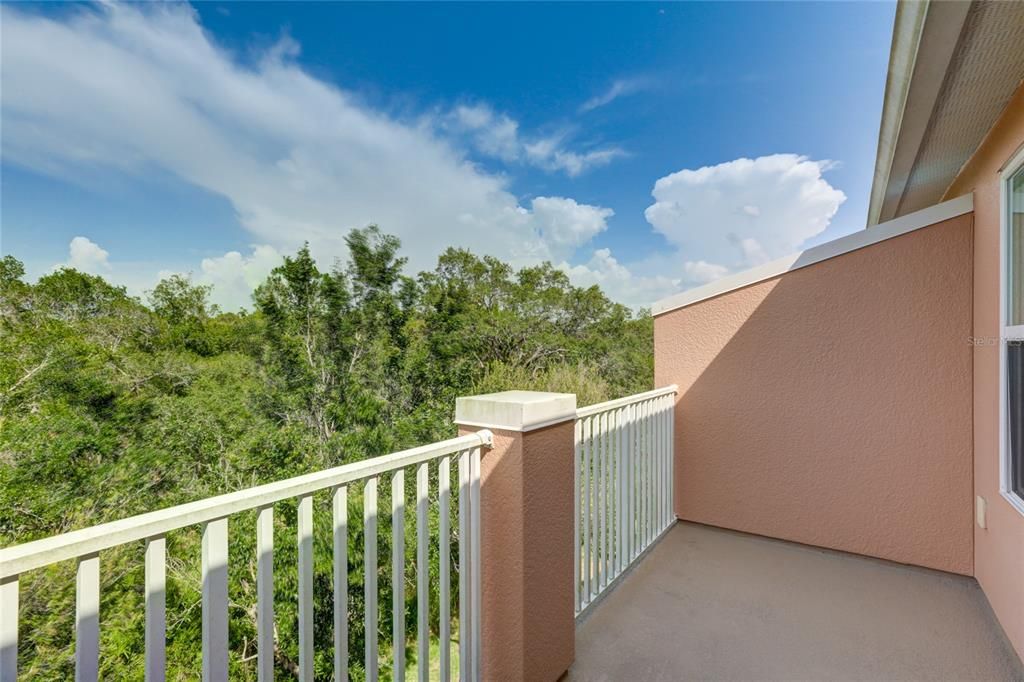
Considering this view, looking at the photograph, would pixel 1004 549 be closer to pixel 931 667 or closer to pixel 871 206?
pixel 931 667

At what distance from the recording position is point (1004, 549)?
250 centimetres

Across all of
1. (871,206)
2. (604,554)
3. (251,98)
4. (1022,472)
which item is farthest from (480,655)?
(251,98)

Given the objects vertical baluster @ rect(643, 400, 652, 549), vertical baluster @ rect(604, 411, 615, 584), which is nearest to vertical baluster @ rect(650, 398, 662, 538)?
vertical baluster @ rect(643, 400, 652, 549)

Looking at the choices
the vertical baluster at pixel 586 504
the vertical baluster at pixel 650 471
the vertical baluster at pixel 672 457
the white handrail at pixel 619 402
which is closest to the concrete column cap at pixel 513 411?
the white handrail at pixel 619 402

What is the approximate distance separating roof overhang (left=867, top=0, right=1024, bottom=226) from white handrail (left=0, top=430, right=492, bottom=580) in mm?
2605

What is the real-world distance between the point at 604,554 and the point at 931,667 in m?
1.70

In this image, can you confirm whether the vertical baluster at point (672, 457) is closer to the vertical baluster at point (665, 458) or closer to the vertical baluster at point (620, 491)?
the vertical baluster at point (665, 458)

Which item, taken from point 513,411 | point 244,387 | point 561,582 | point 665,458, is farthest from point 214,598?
point 244,387

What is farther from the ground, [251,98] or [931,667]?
[251,98]

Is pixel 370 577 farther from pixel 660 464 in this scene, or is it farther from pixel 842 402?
pixel 842 402

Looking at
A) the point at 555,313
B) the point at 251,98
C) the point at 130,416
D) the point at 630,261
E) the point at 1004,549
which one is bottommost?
the point at 130,416

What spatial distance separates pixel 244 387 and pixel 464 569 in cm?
1334

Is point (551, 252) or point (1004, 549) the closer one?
point (1004, 549)

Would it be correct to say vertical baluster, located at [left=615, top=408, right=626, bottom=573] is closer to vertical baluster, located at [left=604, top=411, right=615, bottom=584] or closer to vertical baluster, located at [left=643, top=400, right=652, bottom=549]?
vertical baluster, located at [left=604, top=411, right=615, bottom=584]
